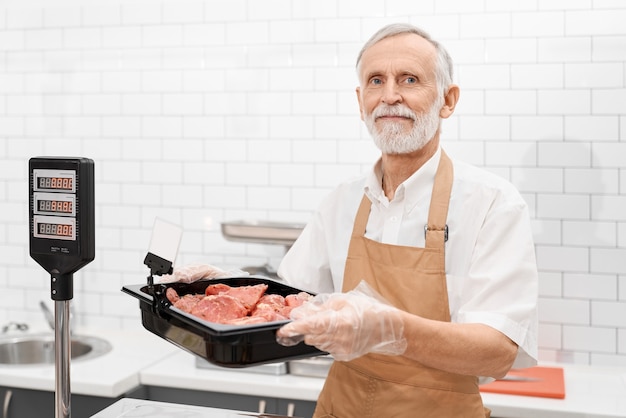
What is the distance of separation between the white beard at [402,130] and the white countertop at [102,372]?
5.07 ft

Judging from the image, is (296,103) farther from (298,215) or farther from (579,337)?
(579,337)

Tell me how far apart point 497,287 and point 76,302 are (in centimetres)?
260

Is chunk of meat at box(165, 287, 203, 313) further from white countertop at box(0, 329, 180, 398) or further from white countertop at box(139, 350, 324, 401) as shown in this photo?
white countertop at box(0, 329, 180, 398)

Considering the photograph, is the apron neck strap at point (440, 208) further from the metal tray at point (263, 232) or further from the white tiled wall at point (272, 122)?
the white tiled wall at point (272, 122)

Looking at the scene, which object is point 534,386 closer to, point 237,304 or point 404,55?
point 404,55

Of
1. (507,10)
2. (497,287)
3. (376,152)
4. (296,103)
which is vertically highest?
(507,10)

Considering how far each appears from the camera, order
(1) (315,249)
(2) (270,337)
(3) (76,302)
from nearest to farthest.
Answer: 1. (2) (270,337)
2. (1) (315,249)
3. (3) (76,302)

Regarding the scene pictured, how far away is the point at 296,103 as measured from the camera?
3.40 m

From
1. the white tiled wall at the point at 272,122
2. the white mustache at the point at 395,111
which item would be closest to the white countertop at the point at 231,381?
the white tiled wall at the point at 272,122

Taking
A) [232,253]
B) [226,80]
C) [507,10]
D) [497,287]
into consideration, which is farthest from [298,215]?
[497,287]

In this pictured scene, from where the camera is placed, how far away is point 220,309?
153 centimetres

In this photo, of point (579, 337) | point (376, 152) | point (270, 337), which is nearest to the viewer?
point (270, 337)

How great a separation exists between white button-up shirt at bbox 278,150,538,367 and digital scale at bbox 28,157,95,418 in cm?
91

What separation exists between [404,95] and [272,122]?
1.51 m
